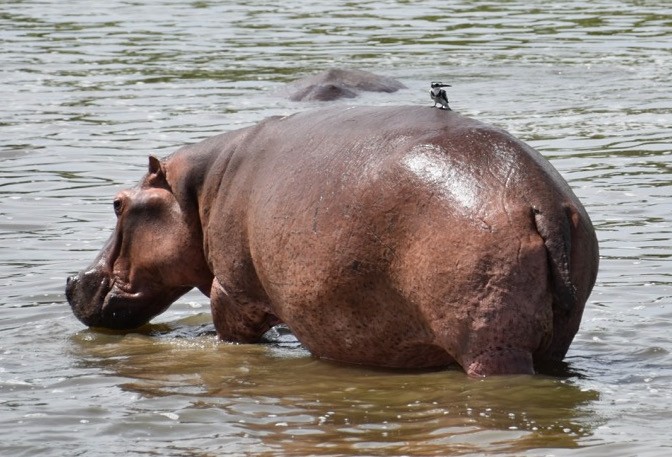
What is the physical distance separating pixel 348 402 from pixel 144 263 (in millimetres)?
1782

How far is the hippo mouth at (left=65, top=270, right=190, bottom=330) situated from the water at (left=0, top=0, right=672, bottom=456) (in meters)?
0.11

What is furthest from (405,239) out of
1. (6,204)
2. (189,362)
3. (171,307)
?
(6,204)

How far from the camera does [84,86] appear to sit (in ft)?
53.6

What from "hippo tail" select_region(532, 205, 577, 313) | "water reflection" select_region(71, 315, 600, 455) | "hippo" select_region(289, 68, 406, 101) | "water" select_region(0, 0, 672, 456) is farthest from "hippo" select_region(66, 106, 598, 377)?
"hippo" select_region(289, 68, 406, 101)

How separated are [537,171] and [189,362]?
1.99 meters

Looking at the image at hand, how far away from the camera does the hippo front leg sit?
7.07 meters

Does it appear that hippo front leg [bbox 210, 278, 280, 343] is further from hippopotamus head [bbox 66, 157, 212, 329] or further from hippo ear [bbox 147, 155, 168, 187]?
hippo ear [bbox 147, 155, 168, 187]

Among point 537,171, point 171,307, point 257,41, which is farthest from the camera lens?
point 257,41

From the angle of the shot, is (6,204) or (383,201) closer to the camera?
(383,201)

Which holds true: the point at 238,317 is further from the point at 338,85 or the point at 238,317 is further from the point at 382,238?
the point at 338,85

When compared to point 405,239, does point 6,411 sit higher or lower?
lower

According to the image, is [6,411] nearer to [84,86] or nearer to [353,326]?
[353,326]

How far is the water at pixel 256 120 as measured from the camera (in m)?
5.74

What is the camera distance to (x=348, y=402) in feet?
20.0
